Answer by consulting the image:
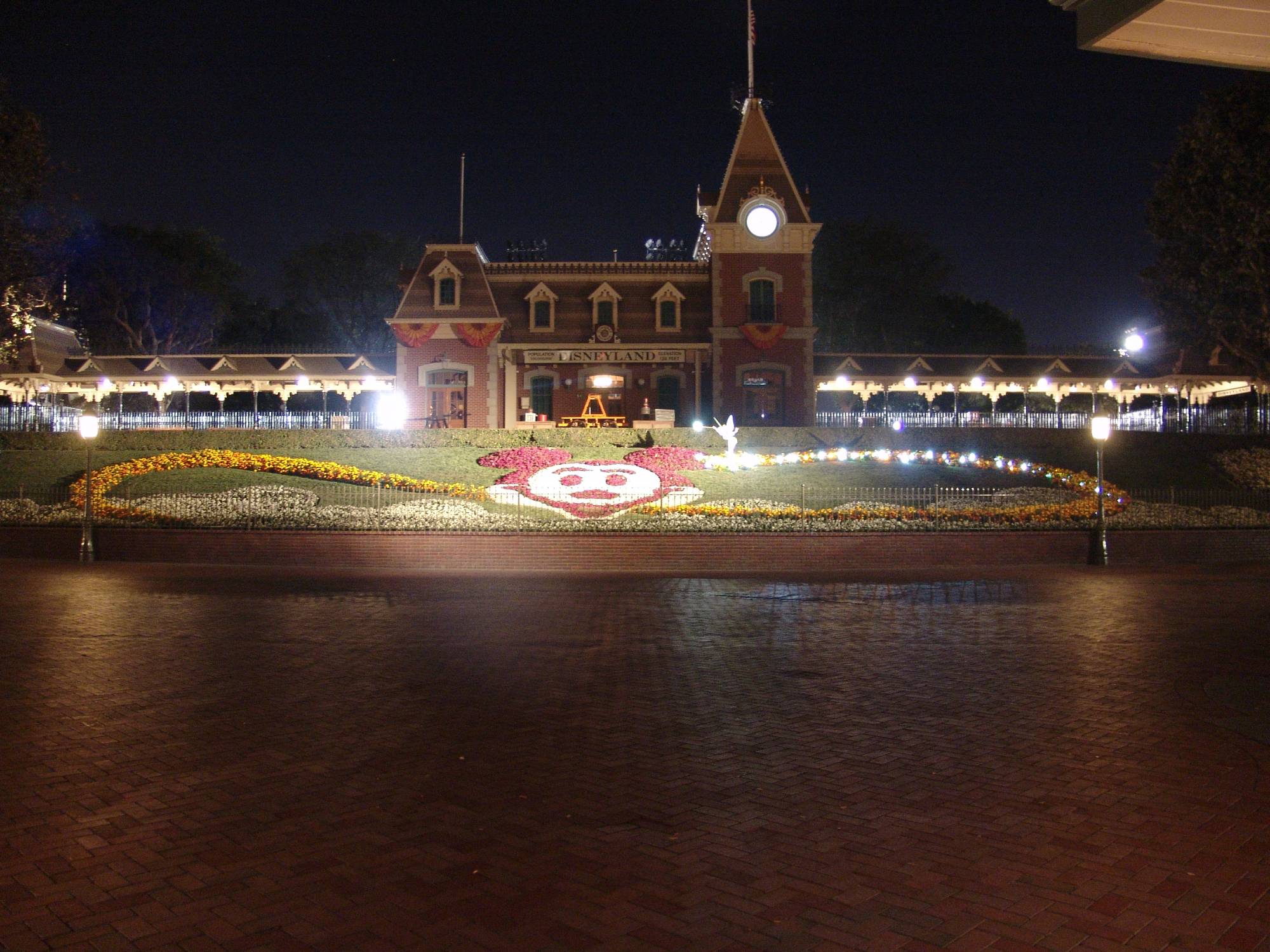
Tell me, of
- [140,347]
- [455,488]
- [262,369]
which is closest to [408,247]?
[140,347]

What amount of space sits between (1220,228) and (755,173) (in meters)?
18.1

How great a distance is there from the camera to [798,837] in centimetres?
547

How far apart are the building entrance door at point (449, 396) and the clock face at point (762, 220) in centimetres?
1401

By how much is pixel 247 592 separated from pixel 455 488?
10168 mm

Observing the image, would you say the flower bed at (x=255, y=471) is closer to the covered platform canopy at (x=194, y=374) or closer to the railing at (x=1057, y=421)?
the covered platform canopy at (x=194, y=374)

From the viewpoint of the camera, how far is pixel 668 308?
41000mm

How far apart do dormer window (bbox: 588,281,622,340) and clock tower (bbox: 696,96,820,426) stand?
4.37 meters

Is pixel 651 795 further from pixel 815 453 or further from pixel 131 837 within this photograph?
pixel 815 453

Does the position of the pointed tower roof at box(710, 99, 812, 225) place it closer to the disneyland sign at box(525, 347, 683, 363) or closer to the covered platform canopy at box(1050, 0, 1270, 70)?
the disneyland sign at box(525, 347, 683, 363)

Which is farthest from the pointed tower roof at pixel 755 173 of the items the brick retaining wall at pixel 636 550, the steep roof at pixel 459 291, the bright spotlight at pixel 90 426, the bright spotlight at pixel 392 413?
the bright spotlight at pixel 90 426

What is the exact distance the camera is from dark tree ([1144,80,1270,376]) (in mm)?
33562

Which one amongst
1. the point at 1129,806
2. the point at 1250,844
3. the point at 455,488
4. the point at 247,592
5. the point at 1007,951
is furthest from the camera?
the point at 455,488

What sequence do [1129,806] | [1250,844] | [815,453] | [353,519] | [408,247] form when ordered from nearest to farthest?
[1250,844]
[1129,806]
[353,519]
[815,453]
[408,247]

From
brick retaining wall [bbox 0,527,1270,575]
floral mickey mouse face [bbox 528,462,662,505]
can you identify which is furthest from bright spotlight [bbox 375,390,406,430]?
brick retaining wall [bbox 0,527,1270,575]
